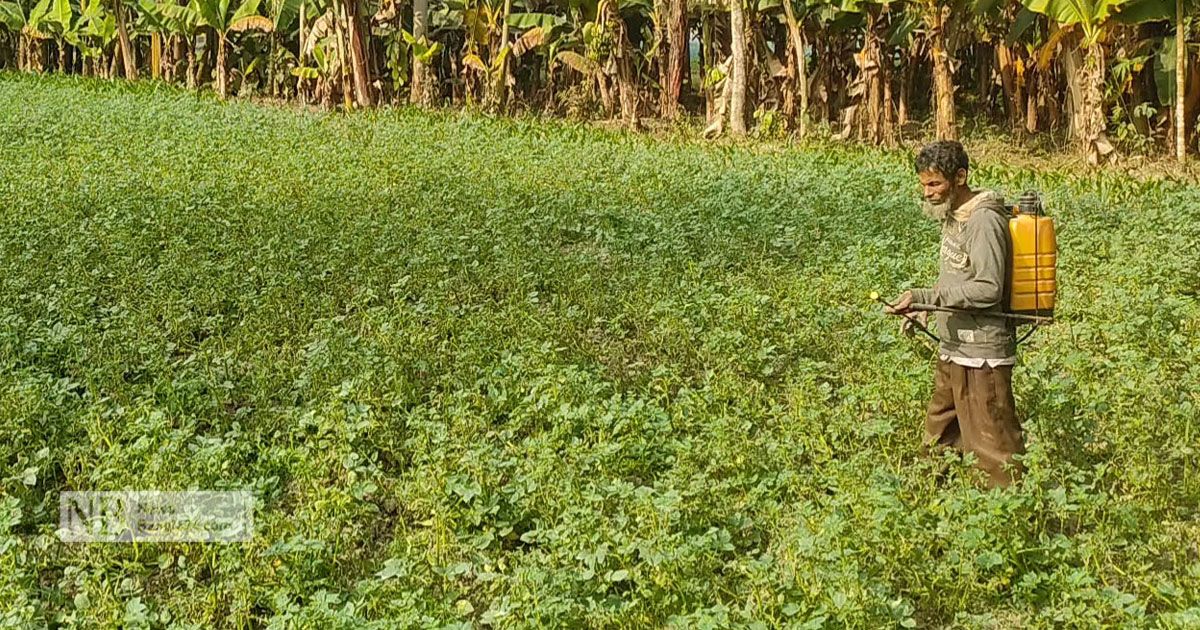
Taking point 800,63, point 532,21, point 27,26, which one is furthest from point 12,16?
point 800,63

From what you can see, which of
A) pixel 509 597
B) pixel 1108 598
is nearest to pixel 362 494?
pixel 509 597

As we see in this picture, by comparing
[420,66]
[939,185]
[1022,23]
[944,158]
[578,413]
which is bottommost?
[578,413]

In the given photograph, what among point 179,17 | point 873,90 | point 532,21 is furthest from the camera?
point 179,17

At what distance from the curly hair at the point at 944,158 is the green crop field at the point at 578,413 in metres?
1.15

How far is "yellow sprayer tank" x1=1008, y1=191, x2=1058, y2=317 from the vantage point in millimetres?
4910

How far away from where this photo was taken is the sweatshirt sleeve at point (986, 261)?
5.00m

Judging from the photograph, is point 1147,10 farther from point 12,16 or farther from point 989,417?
point 12,16

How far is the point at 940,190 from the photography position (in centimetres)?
512

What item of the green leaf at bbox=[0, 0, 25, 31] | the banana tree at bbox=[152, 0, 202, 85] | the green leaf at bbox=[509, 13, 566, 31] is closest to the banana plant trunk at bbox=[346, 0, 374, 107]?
the green leaf at bbox=[509, 13, 566, 31]

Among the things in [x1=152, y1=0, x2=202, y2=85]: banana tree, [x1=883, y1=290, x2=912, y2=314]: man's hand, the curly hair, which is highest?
[x1=152, y1=0, x2=202, y2=85]: banana tree

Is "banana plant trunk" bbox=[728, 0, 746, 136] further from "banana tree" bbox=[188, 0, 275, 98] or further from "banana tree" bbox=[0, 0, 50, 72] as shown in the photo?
"banana tree" bbox=[0, 0, 50, 72]

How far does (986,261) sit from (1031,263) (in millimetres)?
167

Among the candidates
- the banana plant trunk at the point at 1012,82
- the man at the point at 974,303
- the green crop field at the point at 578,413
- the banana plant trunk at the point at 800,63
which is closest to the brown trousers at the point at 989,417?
the man at the point at 974,303

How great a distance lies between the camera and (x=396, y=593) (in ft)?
15.0
